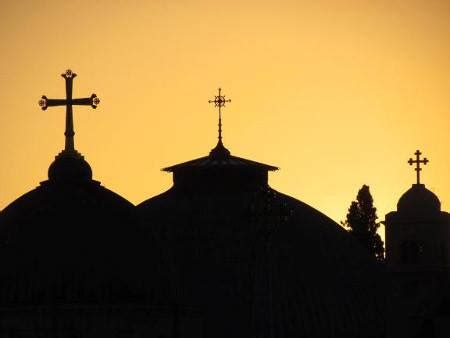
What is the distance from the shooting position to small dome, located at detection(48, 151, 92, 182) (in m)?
125

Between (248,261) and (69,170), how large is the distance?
16094 mm

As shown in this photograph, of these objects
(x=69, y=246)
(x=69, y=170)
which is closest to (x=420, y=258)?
(x=69, y=170)

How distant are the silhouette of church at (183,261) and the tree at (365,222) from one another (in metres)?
30.1

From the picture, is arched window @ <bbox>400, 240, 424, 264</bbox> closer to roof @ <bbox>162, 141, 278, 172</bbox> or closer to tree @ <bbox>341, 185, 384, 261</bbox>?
roof @ <bbox>162, 141, 278, 172</bbox>

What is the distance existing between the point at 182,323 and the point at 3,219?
8.82 metres

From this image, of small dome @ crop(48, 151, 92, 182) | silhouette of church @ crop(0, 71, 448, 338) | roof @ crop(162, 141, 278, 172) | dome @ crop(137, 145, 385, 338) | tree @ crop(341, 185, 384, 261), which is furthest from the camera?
tree @ crop(341, 185, 384, 261)

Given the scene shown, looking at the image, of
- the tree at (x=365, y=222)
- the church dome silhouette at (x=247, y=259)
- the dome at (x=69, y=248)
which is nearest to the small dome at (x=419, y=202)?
the church dome silhouette at (x=247, y=259)

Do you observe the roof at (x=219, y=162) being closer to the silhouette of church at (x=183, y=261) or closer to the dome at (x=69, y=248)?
the silhouette of church at (x=183, y=261)

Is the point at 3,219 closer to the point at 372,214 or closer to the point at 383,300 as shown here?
the point at 383,300

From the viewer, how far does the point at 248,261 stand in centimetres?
13900

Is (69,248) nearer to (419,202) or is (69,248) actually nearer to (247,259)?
(247,259)

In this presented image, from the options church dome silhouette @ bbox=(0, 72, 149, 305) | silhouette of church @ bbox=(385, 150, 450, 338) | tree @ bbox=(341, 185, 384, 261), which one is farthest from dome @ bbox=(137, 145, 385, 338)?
tree @ bbox=(341, 185, 384, 261)

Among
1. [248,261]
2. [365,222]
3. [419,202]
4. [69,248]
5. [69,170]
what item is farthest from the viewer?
[365,222]

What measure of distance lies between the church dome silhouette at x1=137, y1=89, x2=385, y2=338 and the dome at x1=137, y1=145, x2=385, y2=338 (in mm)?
46
